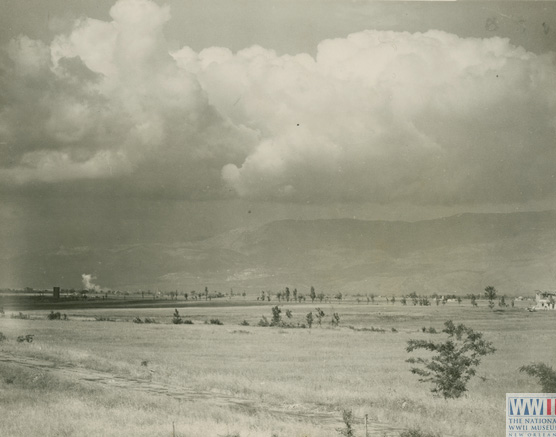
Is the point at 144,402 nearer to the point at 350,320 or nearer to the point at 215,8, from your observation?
the point at 350,320

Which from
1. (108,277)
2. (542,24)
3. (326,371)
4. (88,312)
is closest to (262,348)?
(326,371)

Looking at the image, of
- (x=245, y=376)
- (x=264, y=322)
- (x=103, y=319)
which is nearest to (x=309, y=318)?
(x=264, y=322)

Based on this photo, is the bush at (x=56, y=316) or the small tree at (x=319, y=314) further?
the small tree at (x=319, y=314)

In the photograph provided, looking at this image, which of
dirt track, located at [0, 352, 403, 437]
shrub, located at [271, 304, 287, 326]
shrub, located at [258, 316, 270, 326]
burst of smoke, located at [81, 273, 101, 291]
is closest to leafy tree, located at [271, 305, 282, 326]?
shrub, located at [271, 304, 287, 326]

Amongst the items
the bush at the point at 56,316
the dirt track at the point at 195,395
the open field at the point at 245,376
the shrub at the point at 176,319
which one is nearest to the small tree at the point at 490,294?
the open field at the point at 245,376

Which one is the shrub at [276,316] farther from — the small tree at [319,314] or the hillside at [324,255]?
the hillside at [324,255]

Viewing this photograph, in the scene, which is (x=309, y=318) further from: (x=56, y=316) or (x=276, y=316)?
(x=56, y=316)

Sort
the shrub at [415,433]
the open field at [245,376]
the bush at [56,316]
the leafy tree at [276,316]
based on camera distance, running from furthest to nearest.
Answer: the leafy tree at [276,316]
the bush at [56,316]
the open field at [245,376]
the shrub at [415,433]
